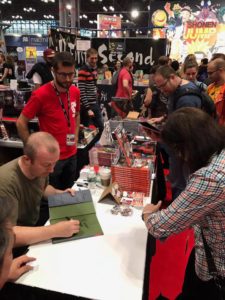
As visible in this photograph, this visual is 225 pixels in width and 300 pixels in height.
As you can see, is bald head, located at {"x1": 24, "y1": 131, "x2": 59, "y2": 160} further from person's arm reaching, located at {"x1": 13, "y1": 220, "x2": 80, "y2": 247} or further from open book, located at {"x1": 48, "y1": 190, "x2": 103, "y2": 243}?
person's arm reaching, located at {"x1": 13, "y1": 220, "x2": 80, "y2": 247}

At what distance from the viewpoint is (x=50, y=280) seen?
1.22 m

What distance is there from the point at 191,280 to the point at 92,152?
50.3 inches

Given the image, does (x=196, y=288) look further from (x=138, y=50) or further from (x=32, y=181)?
(x=138, y=50)

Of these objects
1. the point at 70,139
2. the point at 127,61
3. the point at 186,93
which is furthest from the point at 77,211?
the point at 127,61

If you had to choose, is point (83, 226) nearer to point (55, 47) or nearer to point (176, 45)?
point (55, 47)

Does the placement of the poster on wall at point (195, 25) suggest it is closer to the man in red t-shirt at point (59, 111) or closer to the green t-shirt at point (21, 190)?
the man in red t-shirt at point (59, 111)

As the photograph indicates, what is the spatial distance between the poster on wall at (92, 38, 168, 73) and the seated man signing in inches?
181

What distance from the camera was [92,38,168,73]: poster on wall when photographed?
5.60 meters

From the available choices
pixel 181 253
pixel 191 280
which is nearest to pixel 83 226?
pixel 191 280

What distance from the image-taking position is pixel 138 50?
5.80 m

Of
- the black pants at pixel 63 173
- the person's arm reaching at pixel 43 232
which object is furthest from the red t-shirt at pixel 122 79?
the person's arm reaching at pixel 43 232

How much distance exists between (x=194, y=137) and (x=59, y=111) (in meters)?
1.60

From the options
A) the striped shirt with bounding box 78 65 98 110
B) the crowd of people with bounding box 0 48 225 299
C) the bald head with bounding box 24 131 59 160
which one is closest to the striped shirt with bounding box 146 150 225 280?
the crowd of people with bounding box 0 48 225 299

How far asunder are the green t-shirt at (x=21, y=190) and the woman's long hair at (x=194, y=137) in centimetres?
88
